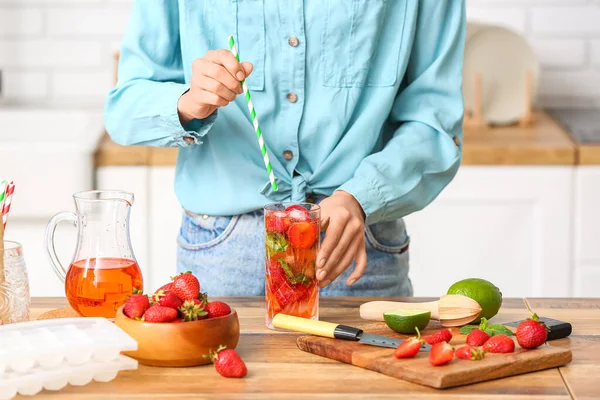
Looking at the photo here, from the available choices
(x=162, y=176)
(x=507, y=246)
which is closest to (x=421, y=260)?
(x=507, y=246)

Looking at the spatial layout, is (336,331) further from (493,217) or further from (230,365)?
(493,217)

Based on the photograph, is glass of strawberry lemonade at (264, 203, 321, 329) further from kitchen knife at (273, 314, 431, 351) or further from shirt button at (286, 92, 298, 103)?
shirt button at (286, 92, 298, 103)

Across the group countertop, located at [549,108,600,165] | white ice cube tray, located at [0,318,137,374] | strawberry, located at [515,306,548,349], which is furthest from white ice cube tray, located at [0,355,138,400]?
countertop, located at [549,108,600,165]

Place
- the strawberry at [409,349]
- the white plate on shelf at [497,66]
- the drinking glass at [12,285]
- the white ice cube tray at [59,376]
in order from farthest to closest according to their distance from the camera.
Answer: the white plate on shelf at [497,66], the drinking glass at [12,285], the strawberry at [409,349], the white ice cube tray at [59,376]

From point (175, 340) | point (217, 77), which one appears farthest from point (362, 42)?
point (175, 340)

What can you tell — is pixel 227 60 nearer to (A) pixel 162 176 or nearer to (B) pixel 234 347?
(B) pixel 234 347

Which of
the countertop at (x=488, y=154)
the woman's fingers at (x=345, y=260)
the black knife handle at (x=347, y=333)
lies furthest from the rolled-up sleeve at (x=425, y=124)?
the countertop at (x=488, y=154)

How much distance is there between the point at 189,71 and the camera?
60.9 inches

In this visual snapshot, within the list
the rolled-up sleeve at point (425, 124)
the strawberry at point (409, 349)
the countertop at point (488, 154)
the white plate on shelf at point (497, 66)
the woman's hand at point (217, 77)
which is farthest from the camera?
the white plate on shelf at point (497, 66)

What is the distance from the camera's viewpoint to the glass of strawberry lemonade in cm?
117

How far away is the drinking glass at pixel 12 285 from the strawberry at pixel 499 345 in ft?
1.86

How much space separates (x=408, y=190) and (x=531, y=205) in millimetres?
1067

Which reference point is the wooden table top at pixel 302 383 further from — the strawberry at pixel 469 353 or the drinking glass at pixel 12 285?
the drinking glass at pixel 12 285

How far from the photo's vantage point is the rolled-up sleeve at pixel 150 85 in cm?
145
